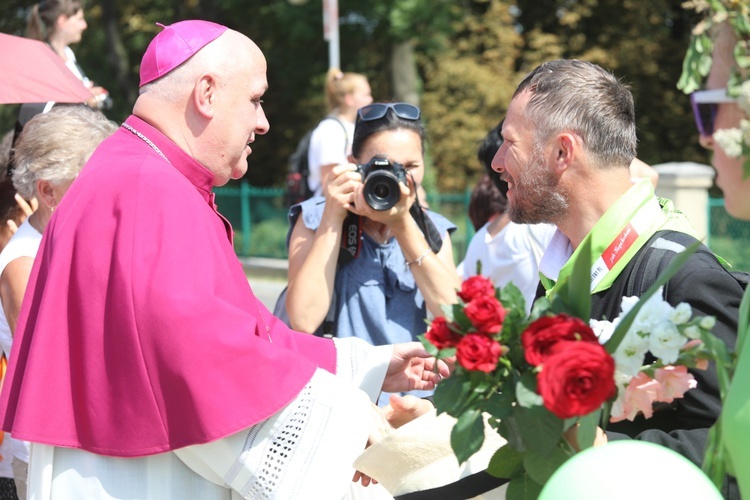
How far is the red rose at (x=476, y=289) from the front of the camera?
1.93 m

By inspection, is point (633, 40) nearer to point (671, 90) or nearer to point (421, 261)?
point (671, 90)

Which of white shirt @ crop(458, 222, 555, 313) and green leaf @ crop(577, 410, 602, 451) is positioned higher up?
green leaf @ crop(577, 410, 602, 451)

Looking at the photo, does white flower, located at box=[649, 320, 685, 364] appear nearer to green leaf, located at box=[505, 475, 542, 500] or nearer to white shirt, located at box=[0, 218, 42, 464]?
green leaf, located at box=[505, 475, 542, 500]

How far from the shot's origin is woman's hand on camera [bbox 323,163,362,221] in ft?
12.6

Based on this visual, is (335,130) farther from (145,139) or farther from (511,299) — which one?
(511,299)

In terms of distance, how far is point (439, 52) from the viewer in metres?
21.0

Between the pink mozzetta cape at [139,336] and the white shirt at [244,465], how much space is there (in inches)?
2.8

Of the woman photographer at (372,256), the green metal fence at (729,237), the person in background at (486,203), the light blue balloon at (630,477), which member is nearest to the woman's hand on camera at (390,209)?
the woman photographer at (372,256)

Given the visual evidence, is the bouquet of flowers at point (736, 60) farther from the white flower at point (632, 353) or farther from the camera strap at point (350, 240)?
the camera strap at point (350, 240)

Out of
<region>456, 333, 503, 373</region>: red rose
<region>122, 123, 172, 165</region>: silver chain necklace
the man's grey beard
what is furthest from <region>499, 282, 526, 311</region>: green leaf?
<region>122, 123, 172, 165</region>: silver chain necklace

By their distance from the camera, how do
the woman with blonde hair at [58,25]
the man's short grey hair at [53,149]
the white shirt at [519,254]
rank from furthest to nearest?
1. the woman with blonde hair at [58,25]
2. the white shirt at [519,254]
3. the man's short grey hair at [53,149]

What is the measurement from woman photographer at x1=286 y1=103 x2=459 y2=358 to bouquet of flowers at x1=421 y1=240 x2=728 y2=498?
1.71 m

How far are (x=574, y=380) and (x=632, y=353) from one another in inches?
8.4

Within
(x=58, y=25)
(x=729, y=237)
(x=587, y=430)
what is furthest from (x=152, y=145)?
(x=729, y=237)
